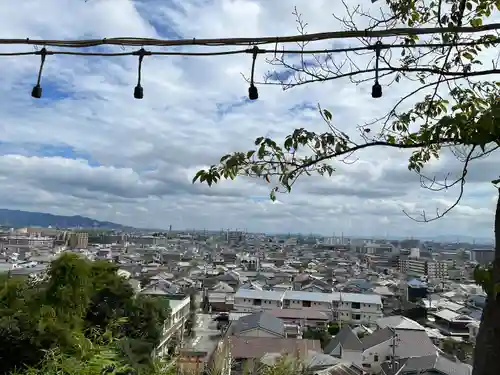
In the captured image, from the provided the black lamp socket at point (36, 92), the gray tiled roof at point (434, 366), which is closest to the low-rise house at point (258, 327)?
the gray tiled roof at point (434, 366)

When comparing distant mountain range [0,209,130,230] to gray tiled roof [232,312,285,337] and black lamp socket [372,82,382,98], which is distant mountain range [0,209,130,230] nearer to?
gray tiled roof [232,312,285,337]

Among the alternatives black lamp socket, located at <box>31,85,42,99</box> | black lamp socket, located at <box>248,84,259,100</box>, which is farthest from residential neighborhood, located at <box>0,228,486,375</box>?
black lamp socket, located at <box>31,85,42,99</box>

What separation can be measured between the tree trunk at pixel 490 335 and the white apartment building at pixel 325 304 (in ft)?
60.9

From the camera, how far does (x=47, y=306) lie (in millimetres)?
5660

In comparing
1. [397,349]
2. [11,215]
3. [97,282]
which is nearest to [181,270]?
[397,349]

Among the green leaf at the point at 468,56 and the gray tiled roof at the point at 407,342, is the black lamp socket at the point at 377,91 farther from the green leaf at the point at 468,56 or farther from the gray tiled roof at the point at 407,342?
the gray tiled roof at the point at 407,342

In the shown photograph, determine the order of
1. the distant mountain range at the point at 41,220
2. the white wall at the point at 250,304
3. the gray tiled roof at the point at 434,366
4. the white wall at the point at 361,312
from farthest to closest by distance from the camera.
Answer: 1. the distant mountain range at the point at 41,220
2. the white wall at the point at 250,304
3. the white wall at the point at 361,312
4. the gray tiled roof at the point at 434,366

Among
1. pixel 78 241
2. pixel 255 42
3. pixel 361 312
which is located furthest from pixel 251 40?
pixel 78 241

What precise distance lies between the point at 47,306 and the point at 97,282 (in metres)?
1.69

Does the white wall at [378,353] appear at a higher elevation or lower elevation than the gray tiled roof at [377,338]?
lower

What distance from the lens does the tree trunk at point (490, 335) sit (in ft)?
3.38

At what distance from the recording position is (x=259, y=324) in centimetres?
1274

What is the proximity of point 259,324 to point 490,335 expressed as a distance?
40.2 ft

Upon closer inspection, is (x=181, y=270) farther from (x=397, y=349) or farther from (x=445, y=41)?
(x=445, y=41)
